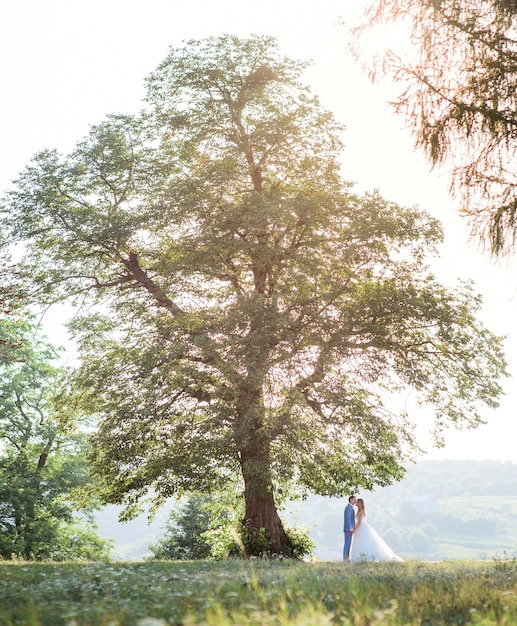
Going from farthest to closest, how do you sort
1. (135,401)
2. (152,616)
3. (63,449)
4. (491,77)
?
(63,449) → (135,401) → (491,77) → (152,616)

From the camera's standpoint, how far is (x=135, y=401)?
62.1ft

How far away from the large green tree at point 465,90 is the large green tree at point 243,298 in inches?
329

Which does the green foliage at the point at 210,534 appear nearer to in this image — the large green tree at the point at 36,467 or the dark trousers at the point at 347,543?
the dark trousers at the point at 347,543

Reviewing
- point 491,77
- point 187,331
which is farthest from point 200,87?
point 491,77

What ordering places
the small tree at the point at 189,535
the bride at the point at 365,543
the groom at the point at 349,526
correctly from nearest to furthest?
the bride at the point at 365,543 → the groom at the point at 349,526 → the small tree at the point at 189,535

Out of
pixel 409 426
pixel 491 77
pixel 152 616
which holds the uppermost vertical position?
pixel 491 77

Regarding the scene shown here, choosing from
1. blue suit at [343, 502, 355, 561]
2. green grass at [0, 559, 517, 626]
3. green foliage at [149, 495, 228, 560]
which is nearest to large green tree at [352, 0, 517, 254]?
green grass at [0, 559, 517, 626]

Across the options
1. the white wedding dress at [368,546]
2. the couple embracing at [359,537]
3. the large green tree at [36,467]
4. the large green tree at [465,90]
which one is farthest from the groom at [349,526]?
the large green tree at [36,467]

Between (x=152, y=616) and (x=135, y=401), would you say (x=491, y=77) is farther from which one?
(x=135, y=401)

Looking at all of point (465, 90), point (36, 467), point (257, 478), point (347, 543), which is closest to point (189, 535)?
point (36, 467)

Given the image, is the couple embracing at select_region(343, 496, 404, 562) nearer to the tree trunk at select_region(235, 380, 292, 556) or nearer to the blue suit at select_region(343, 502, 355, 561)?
the blue suit at select_region(343, 502, 355, 561)

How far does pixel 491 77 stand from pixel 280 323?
31.3 ft

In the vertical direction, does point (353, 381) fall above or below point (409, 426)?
above

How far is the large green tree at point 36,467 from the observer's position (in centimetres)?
3244
